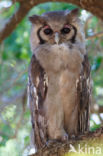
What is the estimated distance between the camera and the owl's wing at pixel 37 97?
164 inches

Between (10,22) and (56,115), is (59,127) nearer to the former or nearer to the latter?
(56,115)

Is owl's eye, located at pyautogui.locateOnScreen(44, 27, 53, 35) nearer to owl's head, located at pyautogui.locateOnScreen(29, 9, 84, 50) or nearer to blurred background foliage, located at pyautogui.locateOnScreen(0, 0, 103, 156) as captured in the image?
owl's head, located at pyautogui.locateOnScreen(29, 9, 84, 50)

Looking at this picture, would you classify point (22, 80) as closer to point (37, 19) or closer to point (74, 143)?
point (37, 19)

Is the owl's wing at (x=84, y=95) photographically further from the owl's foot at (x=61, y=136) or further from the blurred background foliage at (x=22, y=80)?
the blurred background foliage at (x=22, y=80)

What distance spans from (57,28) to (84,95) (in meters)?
0.96

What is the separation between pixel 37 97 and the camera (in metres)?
4.27

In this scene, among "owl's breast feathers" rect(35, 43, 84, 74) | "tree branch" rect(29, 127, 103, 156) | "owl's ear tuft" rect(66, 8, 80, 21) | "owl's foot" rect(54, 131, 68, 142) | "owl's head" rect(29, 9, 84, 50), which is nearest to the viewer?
"tree branch" rect(29, 127, 103, 156)

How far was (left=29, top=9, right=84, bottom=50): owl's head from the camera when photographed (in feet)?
14.0

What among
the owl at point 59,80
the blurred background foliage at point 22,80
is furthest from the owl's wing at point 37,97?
the blurred background foliage at point 22,80

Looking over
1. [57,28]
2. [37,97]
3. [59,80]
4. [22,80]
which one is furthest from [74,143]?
[22,80]

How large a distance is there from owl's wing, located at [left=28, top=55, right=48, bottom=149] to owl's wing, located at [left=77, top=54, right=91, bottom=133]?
0.45 m

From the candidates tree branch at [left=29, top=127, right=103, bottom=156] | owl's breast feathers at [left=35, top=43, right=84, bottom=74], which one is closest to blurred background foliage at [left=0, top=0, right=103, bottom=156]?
owl's breast feathers at [left=35, top=43, right=84, bottom=74]

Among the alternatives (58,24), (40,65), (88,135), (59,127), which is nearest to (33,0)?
(58,24)

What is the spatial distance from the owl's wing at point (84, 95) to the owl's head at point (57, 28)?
36cm
